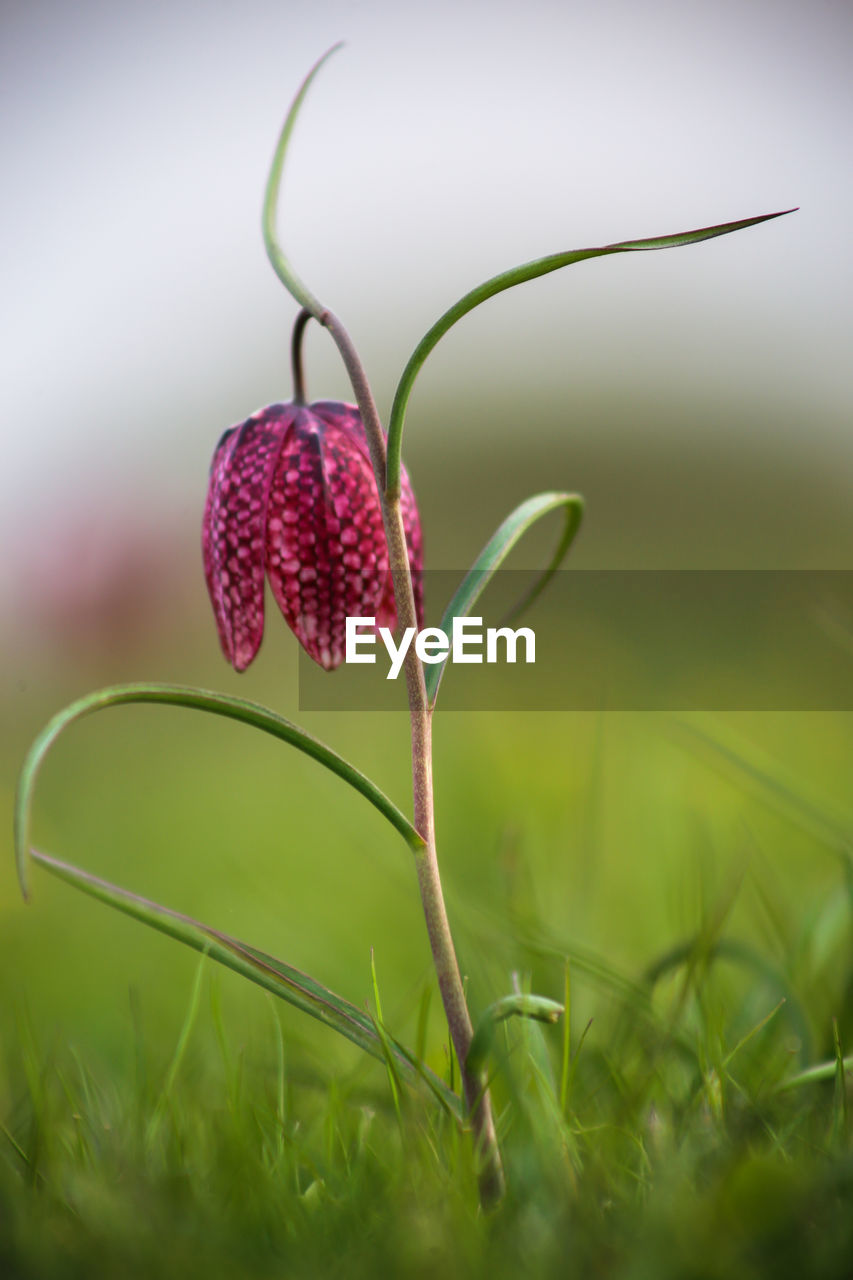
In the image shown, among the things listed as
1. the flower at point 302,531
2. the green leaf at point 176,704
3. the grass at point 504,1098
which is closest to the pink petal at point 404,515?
the flower at point 302,531

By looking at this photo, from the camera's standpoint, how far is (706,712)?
2.47 m

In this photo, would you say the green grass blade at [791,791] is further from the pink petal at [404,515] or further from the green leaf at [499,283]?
the green leaf at [499,283]

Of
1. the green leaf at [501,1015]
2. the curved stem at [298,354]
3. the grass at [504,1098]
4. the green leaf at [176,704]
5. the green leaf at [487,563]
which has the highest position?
the curved stem at [298,354]

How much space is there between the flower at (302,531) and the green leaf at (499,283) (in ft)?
0.31

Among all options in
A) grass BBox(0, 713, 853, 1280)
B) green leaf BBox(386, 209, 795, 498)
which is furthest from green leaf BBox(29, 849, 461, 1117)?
green leaf BBox(386, 209, 795, 498)

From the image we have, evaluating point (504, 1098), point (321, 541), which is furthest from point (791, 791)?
point (321, 541)

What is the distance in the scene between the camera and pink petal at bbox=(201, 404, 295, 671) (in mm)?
699

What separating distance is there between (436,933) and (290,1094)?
335mm

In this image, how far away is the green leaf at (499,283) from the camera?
57 cm

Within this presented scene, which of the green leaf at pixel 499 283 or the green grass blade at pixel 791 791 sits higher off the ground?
the green leaf at pixel 499 283

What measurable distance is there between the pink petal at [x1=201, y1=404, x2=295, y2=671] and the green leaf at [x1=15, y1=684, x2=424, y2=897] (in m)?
0.14

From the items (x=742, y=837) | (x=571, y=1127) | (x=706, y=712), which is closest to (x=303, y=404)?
(x=571, y=1127)

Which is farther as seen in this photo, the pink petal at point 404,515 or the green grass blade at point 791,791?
the green grass blade at point 791,791

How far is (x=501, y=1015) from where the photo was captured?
0.58 m
